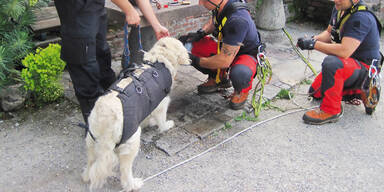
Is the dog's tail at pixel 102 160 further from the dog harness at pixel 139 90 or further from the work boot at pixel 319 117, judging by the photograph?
the work boot at pixel 319 117

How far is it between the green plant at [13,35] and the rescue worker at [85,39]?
977 mm

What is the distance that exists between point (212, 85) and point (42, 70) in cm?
212

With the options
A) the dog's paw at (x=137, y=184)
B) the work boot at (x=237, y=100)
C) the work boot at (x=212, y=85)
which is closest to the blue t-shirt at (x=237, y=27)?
the work boot at (x=237, y=100)

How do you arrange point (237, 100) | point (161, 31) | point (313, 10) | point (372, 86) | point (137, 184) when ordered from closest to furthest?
point (137, 184), point (161, 31), point (372, 86), point (237, 100), point (313, 10)

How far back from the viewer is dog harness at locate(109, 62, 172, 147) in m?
2.28

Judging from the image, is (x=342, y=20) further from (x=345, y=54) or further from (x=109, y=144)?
(x=109, y=144)

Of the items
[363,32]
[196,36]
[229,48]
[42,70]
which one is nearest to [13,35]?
[42,70]

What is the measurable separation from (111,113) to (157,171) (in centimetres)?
96

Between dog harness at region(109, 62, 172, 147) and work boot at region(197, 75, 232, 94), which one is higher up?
dog harness at region(109, 62, 172, 147)

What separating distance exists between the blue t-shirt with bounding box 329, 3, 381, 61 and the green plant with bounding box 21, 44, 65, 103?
327cm

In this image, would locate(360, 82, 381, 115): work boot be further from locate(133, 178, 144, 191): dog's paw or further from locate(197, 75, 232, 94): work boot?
locate(133, 178, 144, 191): dog's paw

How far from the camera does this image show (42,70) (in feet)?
11.2

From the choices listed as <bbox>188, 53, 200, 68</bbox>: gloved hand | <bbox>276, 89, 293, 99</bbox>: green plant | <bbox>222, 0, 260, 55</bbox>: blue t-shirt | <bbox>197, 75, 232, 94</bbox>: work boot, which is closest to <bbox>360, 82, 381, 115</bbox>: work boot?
<bbox>276, 89, 293, 99</bbox>: green plant

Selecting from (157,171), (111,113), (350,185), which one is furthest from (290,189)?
(111,113)
